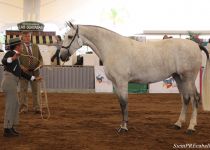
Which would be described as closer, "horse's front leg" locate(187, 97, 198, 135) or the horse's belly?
"horse's front leg" locate(187, 97, 198, 135)

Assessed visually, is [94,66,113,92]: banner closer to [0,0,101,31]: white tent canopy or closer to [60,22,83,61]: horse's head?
[60,22,83,61]: horse's head

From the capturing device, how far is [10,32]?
1844 centimetres

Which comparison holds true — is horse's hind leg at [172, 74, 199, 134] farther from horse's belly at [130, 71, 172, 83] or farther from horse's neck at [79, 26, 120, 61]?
horse's neck at [79, 26, 120, 61]

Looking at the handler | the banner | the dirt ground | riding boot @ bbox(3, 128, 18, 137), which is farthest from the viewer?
the banner

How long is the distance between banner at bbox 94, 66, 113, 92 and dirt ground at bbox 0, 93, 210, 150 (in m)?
4.20

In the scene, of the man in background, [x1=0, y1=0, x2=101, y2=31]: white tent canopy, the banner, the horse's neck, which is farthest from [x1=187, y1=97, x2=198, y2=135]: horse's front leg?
[x1=0, y1=0, x2=101, y2=31]: white tent canopy

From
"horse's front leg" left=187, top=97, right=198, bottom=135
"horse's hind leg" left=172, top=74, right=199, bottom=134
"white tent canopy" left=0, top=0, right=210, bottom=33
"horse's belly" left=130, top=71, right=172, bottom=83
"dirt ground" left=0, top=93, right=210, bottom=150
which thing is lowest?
"dirt ground" left=0, top=93, right=210, bottom=150

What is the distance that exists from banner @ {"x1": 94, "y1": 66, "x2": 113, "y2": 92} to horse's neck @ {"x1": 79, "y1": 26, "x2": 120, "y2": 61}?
8.33 m

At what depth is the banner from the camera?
51.5 feet

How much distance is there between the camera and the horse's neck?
729 cm

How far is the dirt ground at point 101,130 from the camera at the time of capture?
6.06 m

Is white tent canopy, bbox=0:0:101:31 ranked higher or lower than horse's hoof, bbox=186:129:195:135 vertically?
higher

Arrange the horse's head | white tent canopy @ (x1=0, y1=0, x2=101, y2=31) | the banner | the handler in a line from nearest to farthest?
the handler, the horse's head, the banner, white tent canopy @ (x1=0, y1=0, x2=101, y2=31)

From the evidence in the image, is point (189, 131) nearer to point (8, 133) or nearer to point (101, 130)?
point (101, 130)
